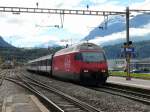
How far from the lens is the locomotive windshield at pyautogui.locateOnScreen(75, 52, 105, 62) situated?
115 ft

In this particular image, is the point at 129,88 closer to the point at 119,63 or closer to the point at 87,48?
the point at 87,48

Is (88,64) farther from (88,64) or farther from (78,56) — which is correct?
(78,56)

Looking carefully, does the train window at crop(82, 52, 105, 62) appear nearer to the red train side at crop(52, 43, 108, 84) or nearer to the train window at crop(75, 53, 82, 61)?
the red train side at crop(52, 43, 108, 84)

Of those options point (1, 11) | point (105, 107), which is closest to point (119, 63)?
point (1, 11)

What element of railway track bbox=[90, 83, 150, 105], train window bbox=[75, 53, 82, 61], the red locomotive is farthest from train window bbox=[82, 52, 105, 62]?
railway track bbox=[90, 83, 150, 105]

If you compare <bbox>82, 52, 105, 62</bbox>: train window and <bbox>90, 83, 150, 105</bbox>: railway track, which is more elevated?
<bbox>82, 52, 105, 62</bbox>: train window

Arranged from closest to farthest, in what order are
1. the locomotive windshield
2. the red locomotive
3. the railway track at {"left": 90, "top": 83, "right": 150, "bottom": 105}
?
the railway track at {"left": 90, "top": 83, "right": 150, "bottom": 105}, the red locomotive, the locomotive windshield

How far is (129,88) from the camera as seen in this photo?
30891mm

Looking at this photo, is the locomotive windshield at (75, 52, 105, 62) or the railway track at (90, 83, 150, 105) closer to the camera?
the railway track at (90, 83, 150, 105)

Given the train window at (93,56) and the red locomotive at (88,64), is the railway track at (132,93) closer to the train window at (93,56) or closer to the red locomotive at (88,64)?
the red locomotive at (88,64)

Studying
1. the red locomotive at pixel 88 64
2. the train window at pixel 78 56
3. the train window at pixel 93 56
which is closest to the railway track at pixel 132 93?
the red locomotive at pixel 88 64

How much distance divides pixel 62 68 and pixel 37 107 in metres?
23.8

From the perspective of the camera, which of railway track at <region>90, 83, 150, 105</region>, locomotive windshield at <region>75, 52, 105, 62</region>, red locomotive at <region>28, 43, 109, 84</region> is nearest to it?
railway track at <region>90, 83, 150, 105</region>

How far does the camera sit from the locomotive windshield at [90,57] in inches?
1379
